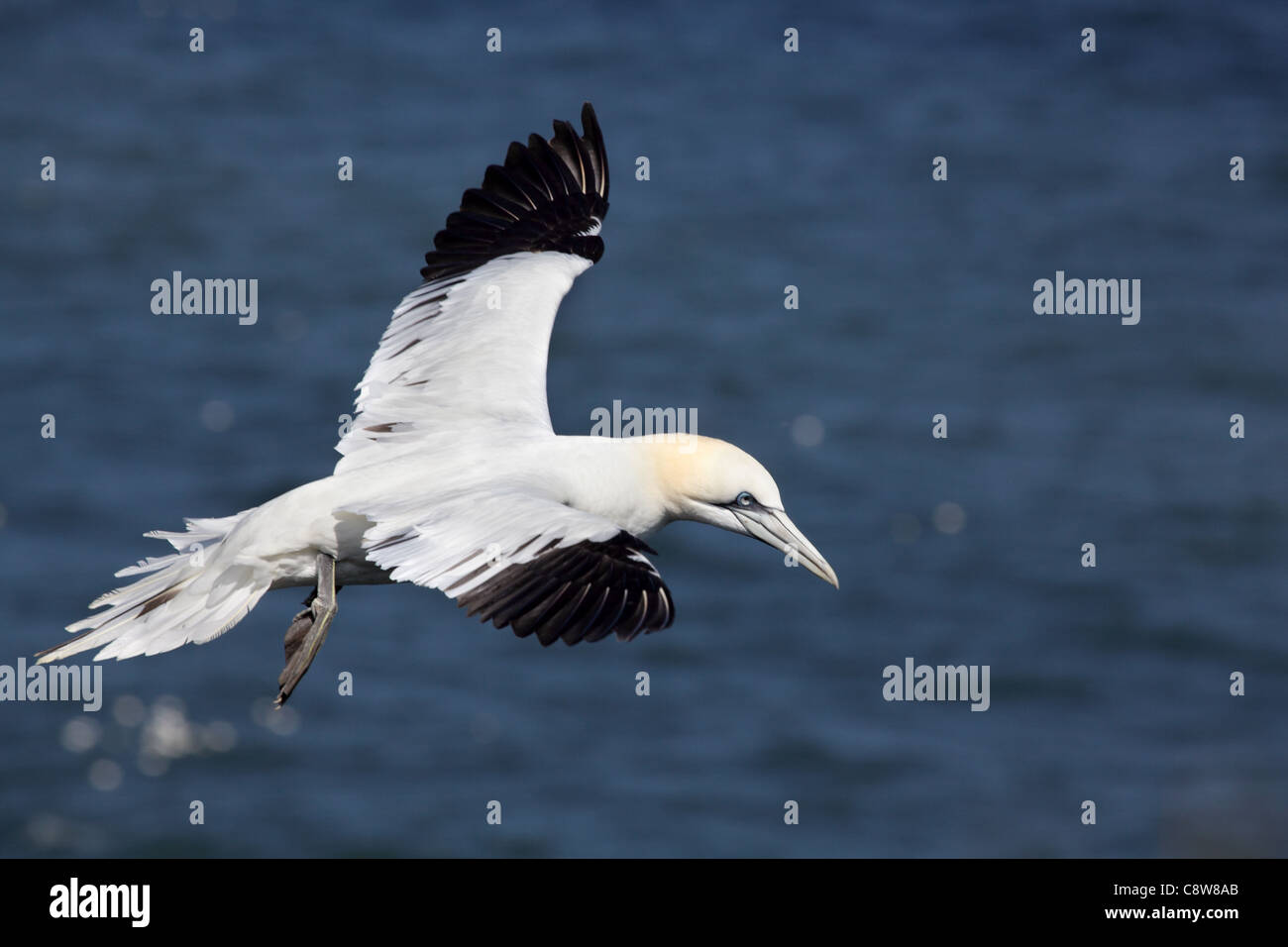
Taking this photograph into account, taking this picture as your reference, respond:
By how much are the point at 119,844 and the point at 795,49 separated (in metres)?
24.4

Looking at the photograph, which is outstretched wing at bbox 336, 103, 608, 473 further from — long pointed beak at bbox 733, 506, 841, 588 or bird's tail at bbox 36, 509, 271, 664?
long pointed beak at bbox 733, 506, 841, 588

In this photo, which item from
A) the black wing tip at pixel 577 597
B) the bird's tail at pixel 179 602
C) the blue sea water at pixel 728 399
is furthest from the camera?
the blue sea water at pixel 728 399

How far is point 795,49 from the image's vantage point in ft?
150

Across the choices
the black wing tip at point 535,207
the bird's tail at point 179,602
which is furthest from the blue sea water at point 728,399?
the bird's tail at point 179,602

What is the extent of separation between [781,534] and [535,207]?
4452 millimetres

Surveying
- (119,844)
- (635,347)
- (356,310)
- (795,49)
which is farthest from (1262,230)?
(119,844)

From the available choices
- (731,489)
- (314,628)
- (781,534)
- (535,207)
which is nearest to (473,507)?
(314,628)

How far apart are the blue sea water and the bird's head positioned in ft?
55.1

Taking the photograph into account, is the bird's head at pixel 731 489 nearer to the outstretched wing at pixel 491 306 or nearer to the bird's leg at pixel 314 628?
the outstretched wing at pixel 491 306

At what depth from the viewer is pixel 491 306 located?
47.7 ft

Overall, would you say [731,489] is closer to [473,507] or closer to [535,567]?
[473,507]

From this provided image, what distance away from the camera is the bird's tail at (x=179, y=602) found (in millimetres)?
12367

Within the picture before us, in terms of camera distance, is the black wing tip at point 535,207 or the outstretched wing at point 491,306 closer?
the outstretched wing at point 491,306
